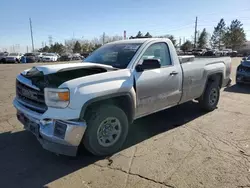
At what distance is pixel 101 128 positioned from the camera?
3549 mm

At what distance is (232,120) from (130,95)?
305cm

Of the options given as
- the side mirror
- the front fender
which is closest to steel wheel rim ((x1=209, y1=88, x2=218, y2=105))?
the side mirror

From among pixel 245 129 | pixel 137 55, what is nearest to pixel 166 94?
pixel 137 55

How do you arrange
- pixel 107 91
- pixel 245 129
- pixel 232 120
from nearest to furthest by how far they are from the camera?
1. pixel 107 91
2. pixel 245 129
3. pixel 232 120

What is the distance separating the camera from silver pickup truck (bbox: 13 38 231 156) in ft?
10.3

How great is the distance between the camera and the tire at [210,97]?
5.82 meters

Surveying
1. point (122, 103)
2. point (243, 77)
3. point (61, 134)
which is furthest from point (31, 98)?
point (243, 77)

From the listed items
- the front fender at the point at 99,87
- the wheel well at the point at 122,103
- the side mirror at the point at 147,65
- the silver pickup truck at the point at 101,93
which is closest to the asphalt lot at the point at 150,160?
the silver pickup truck at the point at 101,93

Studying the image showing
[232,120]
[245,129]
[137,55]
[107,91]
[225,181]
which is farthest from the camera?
[232,120]

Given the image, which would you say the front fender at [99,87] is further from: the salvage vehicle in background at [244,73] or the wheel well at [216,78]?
the salvage vehicle in background at [244,73]

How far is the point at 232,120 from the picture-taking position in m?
5.42

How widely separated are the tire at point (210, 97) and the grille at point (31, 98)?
402 cm

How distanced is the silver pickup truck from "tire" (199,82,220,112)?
967 millimetres

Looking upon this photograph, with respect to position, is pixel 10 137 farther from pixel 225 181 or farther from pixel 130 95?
pixel 225 181
